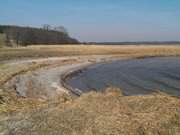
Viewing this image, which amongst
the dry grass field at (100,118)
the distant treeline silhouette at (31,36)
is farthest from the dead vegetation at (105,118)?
the distant treeline silhouette at (31,36)

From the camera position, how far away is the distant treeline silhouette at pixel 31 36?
70512 mm

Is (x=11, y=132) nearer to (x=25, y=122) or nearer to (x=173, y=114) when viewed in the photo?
(x=25, y=122)

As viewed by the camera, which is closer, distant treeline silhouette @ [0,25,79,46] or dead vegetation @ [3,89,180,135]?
dead vegetation @ [3,89,180,135]

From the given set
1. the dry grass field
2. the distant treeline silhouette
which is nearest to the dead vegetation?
the dry grass field

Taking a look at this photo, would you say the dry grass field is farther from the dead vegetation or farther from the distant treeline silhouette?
the distant treeline silhouette

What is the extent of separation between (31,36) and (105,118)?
72228 mm

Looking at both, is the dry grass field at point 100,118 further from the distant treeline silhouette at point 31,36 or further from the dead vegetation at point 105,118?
the distant treeline silhouette at point 31,36

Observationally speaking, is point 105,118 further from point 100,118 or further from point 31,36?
point 31,36

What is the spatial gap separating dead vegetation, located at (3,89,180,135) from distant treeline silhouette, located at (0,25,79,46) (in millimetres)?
58053

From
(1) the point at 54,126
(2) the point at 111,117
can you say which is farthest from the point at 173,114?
(1) the point at 54,126

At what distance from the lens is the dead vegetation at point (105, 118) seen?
20.6 feet

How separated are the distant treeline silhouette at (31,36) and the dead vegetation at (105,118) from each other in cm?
5805

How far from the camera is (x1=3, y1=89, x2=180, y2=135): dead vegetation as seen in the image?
6266 millimetres

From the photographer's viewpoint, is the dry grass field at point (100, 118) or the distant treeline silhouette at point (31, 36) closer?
the dry grass field at point (100, 118)
